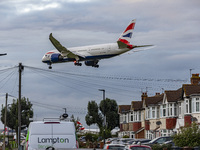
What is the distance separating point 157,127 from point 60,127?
182ft

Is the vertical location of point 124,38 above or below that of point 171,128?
above

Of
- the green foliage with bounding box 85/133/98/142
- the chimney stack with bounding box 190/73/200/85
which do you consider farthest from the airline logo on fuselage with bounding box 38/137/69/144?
the green foliage with bounding box 85/133/98/142

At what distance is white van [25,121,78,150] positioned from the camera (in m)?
20.9

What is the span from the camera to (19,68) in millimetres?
53812

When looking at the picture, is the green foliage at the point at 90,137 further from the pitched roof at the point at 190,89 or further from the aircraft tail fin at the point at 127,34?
the aircraft tail fin at the point at 127,34

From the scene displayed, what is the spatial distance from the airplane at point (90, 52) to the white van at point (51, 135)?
28.1 meters

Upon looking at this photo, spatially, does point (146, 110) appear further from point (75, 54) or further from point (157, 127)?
point (75, 54)

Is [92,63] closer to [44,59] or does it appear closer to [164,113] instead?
[44,59]

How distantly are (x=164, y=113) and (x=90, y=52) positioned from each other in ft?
81.7

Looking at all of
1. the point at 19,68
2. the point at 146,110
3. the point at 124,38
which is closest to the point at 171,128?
the point at 146,110

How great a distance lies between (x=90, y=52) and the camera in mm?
50688

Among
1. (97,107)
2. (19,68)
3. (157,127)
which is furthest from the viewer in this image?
(97,107)

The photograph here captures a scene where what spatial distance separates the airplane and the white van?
28.1 m

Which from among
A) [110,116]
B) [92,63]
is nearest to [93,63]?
[92,63]
